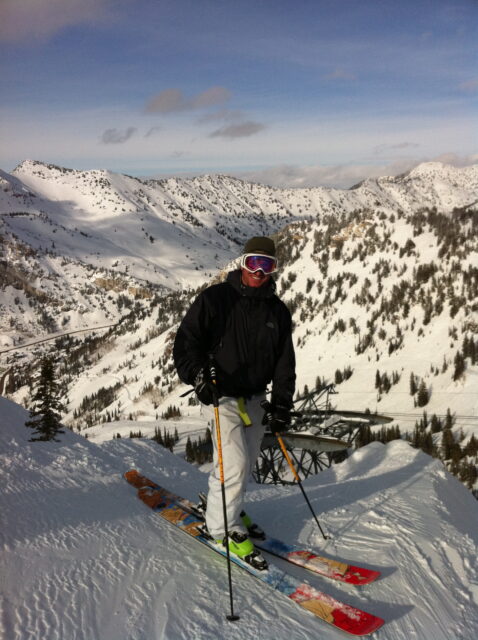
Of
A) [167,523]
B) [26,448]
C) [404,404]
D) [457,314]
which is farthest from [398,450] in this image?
[457,314]

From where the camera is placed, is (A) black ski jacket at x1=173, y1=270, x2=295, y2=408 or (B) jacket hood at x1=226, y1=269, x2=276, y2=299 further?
(B) jacket hood at x1=226, y1=269, x2=276, y2=299

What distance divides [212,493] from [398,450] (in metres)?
5.36

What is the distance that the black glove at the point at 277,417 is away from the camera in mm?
4367

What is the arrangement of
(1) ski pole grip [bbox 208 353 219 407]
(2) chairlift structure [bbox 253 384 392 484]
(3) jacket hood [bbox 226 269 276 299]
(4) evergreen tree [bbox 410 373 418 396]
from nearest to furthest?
1. (1) ski pole grip [bbox 208 353 219 407]
2. (3) jacket hood [bbox 226 269 276 299]
3. (2) chairlift structure [bbox 253 384 392 484]
4. (4) evergreen tree [bbox 410 373 418 396]

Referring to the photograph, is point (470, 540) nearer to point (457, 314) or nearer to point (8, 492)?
point (8, 492)

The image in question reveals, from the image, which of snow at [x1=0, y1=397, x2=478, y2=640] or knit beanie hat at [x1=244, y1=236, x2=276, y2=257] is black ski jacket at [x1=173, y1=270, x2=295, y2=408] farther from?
snow at [x1=0, y1=397, x2=478, y2=640]

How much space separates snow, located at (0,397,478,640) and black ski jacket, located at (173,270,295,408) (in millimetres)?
1634

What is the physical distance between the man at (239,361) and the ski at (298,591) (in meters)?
0.29

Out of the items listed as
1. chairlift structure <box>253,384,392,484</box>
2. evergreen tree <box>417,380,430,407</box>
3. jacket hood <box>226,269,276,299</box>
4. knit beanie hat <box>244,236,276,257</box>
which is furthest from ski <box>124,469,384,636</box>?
evergreen tree <box>417,380,430,407</box>

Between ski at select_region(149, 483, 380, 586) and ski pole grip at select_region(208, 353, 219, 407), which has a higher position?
ski pole grip at select_region(208, 353, 219, 407)

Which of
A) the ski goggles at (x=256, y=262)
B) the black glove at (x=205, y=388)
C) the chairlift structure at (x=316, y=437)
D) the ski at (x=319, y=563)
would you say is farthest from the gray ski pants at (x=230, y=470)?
the chairlift structure at (x=316, y=437)

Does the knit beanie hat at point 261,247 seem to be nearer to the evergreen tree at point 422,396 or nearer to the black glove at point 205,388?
the black glove at point 205,388

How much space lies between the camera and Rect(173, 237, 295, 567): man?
4145 mm

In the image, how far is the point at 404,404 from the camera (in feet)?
62.0
